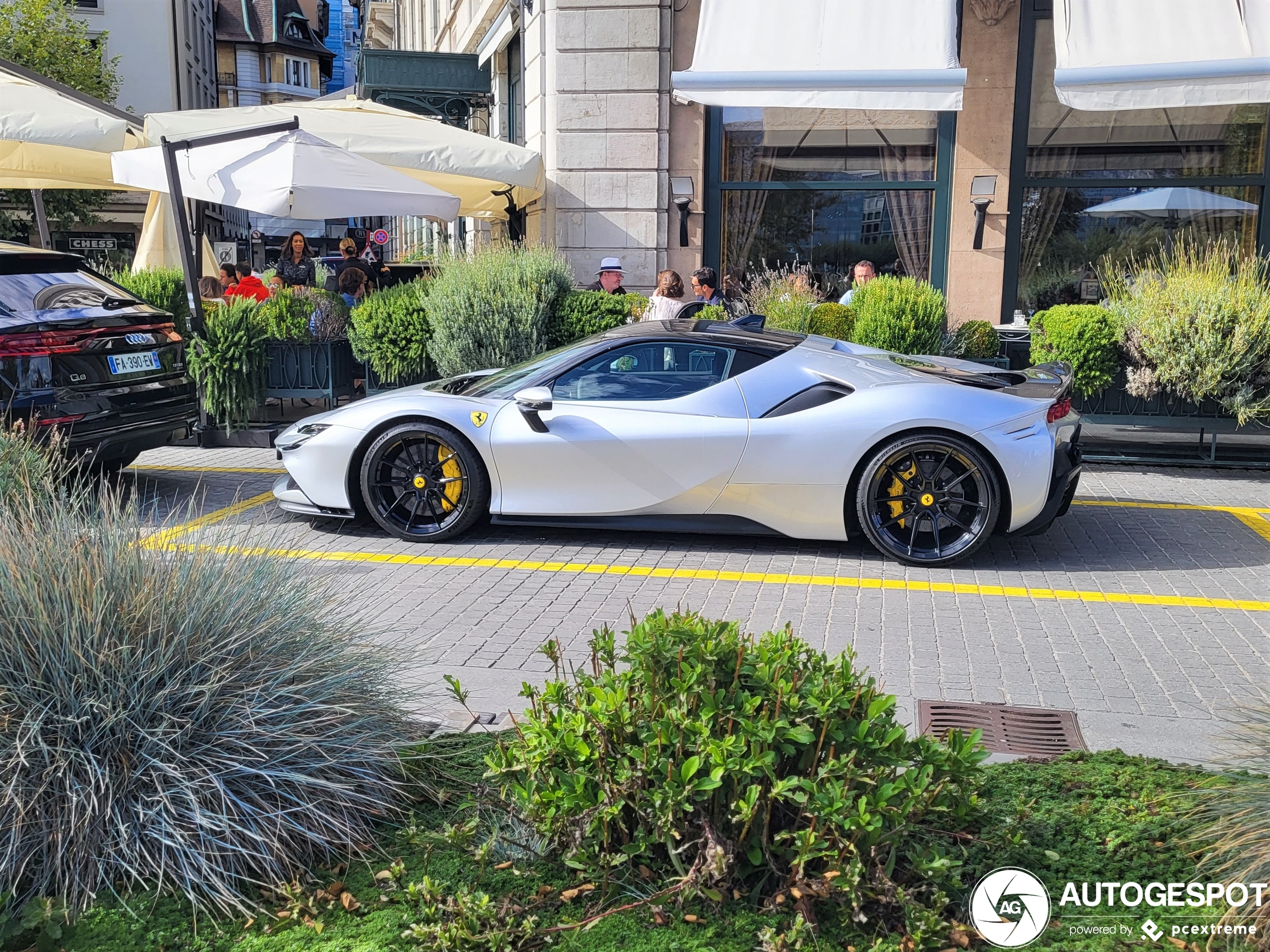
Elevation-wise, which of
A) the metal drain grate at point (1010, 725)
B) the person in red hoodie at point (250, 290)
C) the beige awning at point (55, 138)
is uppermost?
the beige awning at point (55, 138)

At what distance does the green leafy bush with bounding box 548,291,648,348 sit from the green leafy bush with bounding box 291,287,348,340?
6.96 feet

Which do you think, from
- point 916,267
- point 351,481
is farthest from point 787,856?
point 916,267

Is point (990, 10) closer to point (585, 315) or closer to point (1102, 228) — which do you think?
point (1102, 228)

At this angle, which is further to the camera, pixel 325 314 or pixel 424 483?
pixel 325 314

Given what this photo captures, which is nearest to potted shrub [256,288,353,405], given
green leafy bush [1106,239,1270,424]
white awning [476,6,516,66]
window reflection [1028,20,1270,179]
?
green leafy bush [1106,239,1270,424]

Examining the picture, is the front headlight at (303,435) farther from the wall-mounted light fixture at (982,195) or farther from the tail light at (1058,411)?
the wall-mounted light fixture at (982,195)

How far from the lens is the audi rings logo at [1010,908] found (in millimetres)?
2689

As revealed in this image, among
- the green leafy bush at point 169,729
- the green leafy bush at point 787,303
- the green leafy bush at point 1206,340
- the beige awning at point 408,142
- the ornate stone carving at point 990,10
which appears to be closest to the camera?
the green leafy bush at point 169,729

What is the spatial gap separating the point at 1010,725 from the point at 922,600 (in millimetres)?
1818

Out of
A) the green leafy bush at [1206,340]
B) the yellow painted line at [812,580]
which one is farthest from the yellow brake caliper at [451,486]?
the green leafy bush at [1206,340]

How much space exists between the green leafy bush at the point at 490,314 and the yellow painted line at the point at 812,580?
12.9ft

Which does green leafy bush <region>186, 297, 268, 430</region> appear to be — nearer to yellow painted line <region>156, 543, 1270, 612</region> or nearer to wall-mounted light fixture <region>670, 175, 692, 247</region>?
yellow painted line <region>156, 543, 1270, 612</region>

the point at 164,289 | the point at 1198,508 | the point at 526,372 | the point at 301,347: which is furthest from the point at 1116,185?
the point at 164,289

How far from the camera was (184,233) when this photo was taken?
10.7 m
